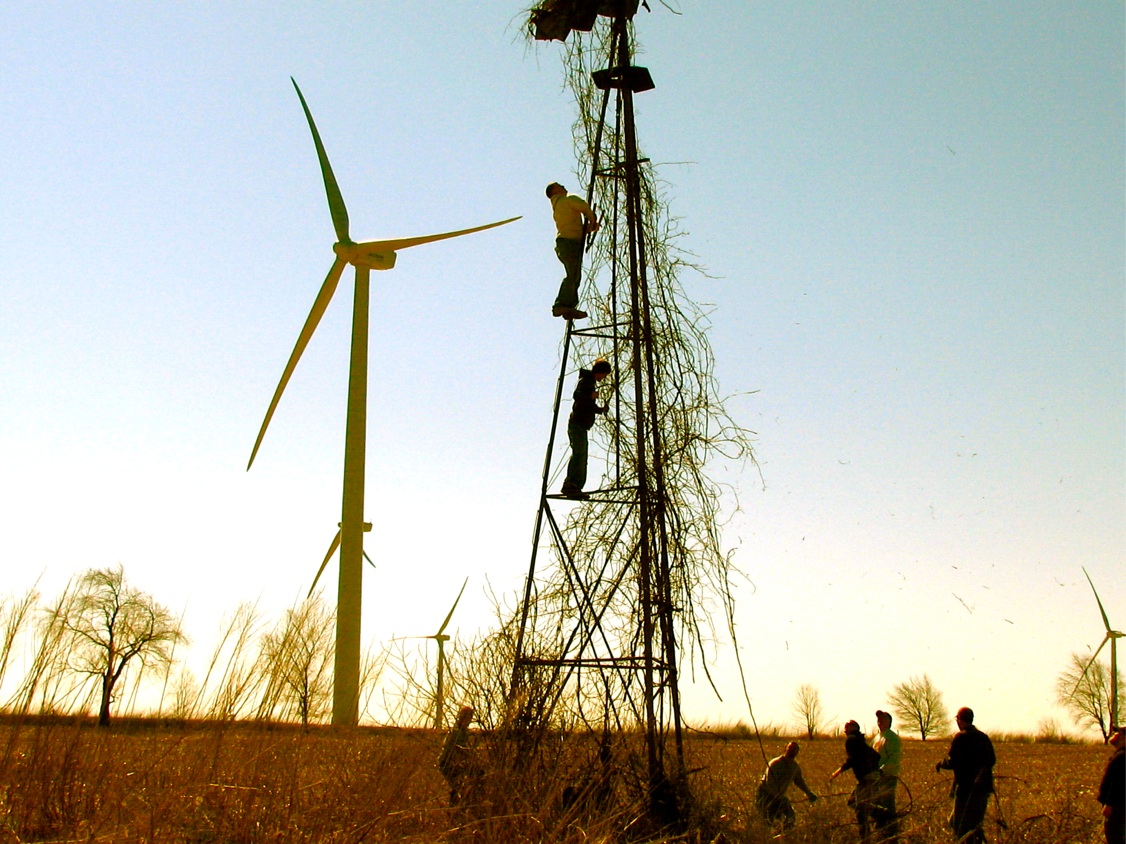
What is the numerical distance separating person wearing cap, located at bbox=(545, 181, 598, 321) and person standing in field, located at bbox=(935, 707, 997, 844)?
20.9 feet

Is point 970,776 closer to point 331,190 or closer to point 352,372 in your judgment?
point 352,372

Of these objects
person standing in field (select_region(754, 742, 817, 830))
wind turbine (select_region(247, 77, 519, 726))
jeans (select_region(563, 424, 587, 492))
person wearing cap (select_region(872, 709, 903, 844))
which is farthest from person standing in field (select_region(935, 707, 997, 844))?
wind turbine (select_region(247, 77, 519, 726))

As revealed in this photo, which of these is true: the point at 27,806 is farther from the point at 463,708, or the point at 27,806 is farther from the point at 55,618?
the point at 463,708

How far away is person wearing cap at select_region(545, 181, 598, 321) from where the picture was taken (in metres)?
9.49

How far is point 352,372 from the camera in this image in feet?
74.9

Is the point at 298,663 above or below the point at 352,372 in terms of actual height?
below

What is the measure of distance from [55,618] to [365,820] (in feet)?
7.74

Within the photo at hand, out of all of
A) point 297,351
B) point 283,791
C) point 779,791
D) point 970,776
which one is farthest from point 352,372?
point 283,791

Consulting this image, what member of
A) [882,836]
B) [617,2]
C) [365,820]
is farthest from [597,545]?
[617,2]

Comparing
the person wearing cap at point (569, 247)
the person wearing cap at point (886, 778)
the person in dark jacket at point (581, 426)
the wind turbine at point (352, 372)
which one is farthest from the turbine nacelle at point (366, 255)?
the person wearing cap at point (886, 778)

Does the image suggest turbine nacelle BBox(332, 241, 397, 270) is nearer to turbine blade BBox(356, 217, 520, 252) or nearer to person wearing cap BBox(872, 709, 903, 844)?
turbine blade BBox(356, 217, 520, 252)

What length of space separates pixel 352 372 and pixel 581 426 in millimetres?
14579

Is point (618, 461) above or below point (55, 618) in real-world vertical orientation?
above

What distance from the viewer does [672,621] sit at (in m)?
8.76
